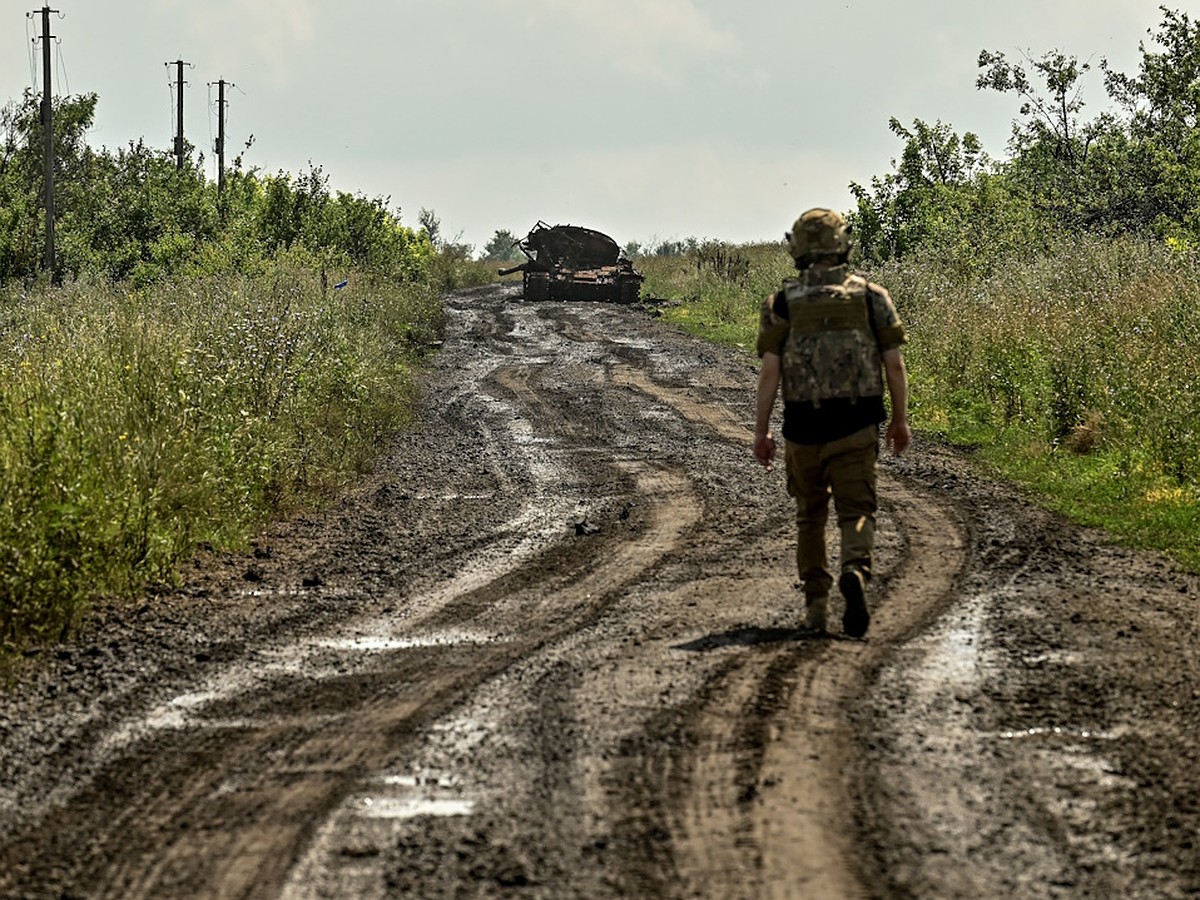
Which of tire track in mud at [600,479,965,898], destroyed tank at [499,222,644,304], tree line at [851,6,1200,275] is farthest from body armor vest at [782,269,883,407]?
destroyed tank at [499,222,644,304]

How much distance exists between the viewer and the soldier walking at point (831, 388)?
7184mm

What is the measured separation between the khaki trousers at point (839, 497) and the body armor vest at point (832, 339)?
0.24m

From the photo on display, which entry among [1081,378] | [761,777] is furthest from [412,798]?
[1081,378]

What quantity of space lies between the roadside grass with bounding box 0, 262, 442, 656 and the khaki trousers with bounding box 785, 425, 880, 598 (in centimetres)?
362

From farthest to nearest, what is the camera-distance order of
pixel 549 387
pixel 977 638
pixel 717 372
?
1. pixel 717 372
2. pixel 549 387
3. pixel 977 638

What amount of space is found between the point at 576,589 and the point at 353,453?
6.34 metres

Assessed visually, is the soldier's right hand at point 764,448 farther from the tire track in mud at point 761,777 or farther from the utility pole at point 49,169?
the utility pole at point 49,169

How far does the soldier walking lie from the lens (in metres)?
7.18

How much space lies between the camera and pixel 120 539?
8.78 metres

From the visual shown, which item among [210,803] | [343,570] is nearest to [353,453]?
[343,570]

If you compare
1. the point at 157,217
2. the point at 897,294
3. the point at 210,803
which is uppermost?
the point at 157,217

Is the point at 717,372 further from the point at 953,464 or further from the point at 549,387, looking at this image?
the point at 953,464

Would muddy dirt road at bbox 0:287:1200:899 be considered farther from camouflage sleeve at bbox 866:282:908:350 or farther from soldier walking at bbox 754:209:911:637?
camouflage sleeve at bbox 866:282:908:350

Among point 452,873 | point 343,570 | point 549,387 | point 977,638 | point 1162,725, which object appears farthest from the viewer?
point 549,387
